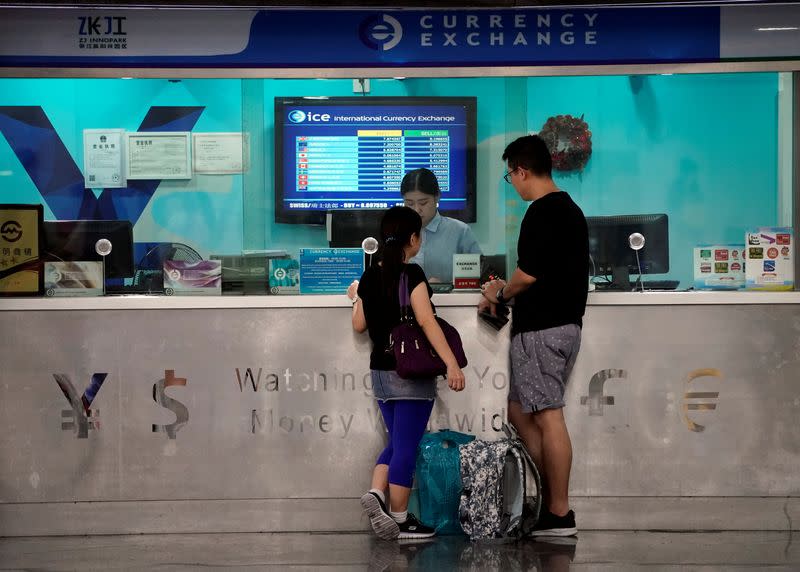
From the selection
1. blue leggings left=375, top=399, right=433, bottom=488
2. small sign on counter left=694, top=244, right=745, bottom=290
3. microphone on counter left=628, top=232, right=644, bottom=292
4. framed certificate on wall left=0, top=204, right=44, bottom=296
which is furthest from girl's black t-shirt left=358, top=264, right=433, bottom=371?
framed certificate on wall left=0, top=204, right=44, bottom=296

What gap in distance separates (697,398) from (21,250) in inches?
144

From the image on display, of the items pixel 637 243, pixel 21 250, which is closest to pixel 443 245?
pixel 637 243

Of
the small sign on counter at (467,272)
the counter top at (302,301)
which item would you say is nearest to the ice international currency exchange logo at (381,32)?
the small sign on counter at (467,272)

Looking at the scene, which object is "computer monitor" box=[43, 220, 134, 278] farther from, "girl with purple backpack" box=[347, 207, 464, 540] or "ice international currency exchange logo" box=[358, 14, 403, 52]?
"ice international currency exchange logo" box=[358, 14, 403, 52]

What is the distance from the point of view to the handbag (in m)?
4.77

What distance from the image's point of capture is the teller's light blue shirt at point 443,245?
5.70 m

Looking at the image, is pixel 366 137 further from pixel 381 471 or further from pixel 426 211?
pixel 381 471

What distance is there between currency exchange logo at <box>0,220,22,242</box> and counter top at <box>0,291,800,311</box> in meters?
0.40

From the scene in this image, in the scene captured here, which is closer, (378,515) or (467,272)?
(378,515)

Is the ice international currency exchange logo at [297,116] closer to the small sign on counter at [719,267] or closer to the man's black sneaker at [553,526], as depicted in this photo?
the small sign on counter at [719,267]

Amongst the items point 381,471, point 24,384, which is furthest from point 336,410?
point 24,384

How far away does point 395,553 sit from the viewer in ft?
15.6

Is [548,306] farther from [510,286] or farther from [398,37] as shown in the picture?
[398,37]

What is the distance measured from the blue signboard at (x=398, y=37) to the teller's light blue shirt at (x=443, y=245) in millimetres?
892
